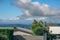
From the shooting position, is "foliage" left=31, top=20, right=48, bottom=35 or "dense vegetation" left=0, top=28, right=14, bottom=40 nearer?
"dense vegetation" left=0, top=28, right=14, bottom=40

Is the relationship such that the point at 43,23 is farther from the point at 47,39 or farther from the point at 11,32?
the point at 11,32

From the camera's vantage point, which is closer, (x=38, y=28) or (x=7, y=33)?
(x=7, y=33)

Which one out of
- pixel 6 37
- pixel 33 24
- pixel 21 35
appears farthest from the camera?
pixel 33 24

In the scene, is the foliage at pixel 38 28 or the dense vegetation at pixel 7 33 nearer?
the dense vegetation at pixel 7 33

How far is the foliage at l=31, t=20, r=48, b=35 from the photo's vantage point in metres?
32.4

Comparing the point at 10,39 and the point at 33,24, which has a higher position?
the point at 33,24

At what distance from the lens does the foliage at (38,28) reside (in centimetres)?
3236

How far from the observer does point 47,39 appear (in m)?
32.2

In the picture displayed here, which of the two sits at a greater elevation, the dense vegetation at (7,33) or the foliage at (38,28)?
the foliage at (38,28)

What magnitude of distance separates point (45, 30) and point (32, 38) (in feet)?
8.92

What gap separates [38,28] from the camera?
33.0m

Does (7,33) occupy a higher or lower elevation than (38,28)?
lower

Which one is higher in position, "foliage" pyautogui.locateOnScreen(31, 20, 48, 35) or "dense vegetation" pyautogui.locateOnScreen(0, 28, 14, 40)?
"foliage" pyautogui.locateOnScreen(31, 20, 48, 35)

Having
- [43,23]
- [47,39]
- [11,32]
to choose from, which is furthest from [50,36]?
[11,32]
